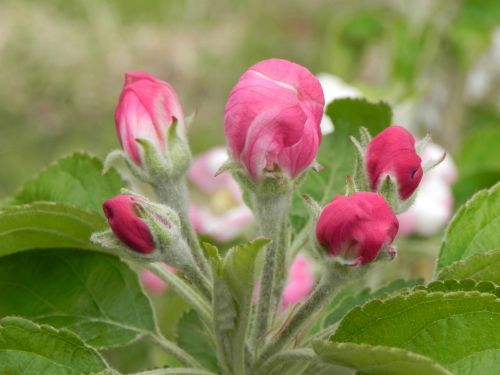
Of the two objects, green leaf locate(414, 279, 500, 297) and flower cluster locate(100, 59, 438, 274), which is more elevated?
flower cluster locate(100, 59, 438, 274)

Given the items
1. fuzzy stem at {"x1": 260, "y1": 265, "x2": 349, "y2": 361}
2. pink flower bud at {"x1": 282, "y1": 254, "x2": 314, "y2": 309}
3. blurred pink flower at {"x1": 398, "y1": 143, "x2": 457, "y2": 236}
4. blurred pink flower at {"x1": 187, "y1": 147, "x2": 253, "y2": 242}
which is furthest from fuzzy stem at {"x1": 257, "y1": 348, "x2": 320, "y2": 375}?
blurred pink flower at {"x1": 398, "y1": 143, "x2": 457, "y2": 236}

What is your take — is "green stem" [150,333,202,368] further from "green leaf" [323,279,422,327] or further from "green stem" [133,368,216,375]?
"green leaf" [323,279,422,327]

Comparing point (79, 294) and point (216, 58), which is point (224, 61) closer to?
point (216, 58)

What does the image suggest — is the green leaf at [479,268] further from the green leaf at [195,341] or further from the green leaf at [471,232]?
the green leaf at [195,341]

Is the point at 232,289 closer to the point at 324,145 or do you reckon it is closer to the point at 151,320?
the point at 151,320

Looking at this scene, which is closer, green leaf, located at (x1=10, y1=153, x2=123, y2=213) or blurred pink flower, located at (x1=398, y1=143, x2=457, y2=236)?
green leaf, located at (x1=10, y1=153, x2=123, y2=213)

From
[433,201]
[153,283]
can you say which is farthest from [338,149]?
[153,283]
